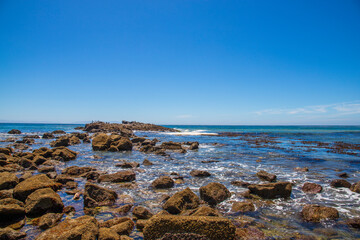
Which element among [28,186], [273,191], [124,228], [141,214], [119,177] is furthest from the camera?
[119,177]

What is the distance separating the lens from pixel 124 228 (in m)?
5.80

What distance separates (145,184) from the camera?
10961 mm

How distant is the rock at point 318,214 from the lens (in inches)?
271

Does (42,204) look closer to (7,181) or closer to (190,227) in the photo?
(7,181)

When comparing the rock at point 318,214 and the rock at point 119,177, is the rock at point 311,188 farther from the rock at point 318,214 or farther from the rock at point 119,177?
the rock at point 119,177

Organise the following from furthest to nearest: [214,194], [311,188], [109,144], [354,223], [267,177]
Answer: [109,144] < [267,177] < [311,188] < [214,194] < [354,223]

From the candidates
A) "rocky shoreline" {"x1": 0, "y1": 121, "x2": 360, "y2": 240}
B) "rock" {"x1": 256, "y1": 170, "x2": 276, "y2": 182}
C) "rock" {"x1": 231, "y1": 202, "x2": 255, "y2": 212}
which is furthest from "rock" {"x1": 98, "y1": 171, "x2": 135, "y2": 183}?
"rock" {"x1": 256, "y1": 170, "x2": 276, "y2": 182}

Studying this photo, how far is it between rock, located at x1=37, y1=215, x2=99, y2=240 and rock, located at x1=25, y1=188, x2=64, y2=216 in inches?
76.1

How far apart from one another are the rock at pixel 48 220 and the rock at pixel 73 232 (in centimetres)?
98

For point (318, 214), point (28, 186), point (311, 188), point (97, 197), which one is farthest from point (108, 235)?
point (311, 188)

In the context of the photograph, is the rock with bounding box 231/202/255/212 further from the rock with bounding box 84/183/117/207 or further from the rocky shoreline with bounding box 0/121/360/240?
the rock with bounding box 84/183/117/207

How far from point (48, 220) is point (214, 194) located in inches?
241

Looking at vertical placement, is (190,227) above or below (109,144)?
above

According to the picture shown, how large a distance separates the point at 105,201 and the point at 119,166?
24.7 feet
